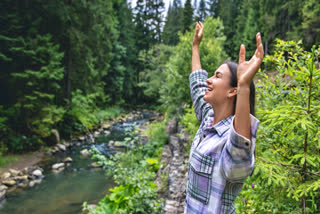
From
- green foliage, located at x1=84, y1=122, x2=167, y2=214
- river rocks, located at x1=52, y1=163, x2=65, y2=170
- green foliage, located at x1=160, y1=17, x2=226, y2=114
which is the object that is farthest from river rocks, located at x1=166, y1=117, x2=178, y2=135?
river rocks, located at x1=52, y1=163, x2=65, y2=170

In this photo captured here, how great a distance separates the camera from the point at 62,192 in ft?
23.1

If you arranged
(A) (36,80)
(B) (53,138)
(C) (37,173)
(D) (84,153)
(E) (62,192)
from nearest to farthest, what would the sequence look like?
(E) (62,192)
(C) (37,173)
(A) (36,80)
(D) (84,153)
(B) (53,138)

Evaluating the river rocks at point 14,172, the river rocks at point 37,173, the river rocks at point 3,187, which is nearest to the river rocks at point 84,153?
the river rocks at point 37,173

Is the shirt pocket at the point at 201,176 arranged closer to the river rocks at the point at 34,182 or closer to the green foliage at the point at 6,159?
the river rocks at the point at 34,182

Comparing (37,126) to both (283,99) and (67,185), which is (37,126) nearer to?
(67,185)

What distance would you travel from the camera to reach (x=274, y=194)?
81.0 inches

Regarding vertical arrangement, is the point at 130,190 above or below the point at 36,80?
below

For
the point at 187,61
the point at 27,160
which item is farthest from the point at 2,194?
the point at 187,61

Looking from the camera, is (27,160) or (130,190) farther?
(27,160)

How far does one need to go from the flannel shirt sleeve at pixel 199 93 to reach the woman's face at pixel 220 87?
1.08 ft

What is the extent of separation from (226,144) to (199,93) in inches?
Result: 27.0

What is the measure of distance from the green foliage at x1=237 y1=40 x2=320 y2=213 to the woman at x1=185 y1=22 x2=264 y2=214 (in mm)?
696

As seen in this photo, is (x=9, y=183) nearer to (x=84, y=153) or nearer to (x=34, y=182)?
(x=34, y=182)

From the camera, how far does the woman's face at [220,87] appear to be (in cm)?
114
